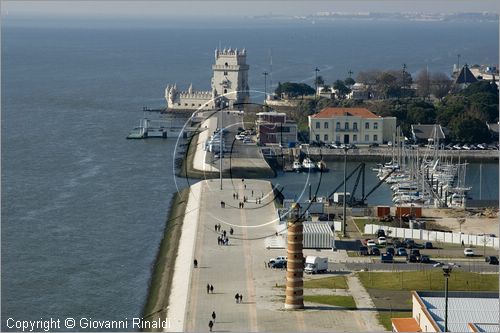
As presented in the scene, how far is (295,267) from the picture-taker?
677 inches

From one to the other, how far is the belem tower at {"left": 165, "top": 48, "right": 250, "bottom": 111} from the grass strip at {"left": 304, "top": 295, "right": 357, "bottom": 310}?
87.2ft

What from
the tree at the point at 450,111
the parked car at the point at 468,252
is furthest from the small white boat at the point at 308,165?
the parked car at the point at 468,252

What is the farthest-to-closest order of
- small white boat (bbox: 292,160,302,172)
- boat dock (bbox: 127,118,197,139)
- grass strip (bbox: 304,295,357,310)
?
→ boat dock (bbox: 127,118,197,139)
small white boat (bbox: 292,160,302,172)
grass strip (bbox: 304,295,357,310)

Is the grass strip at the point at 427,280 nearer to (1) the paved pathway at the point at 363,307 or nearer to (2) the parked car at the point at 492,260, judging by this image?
(1) the paved pathway at the point at 363,307

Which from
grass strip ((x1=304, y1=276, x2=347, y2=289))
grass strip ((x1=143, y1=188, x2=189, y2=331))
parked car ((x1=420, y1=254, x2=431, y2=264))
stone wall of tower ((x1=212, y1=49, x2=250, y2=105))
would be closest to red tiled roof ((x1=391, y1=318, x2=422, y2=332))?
grass strip ((x1=304, y1=276, x2=347, y2=289))

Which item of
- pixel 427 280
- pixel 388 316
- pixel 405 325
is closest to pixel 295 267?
pixel 388 316

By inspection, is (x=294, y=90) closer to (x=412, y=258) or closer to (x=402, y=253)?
(x=402, y=253)

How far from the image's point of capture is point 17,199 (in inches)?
1070

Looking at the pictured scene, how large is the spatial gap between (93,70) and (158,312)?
5142 cm

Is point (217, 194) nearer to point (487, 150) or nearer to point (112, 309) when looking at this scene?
point (112, 309)

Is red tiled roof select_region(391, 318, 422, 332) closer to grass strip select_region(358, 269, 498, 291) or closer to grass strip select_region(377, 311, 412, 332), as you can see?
grass strip select_region(377, 311, 412, 332)

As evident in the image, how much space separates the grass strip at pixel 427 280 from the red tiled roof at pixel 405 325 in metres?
2.33

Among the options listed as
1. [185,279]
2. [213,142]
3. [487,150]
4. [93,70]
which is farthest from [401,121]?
[93,70]

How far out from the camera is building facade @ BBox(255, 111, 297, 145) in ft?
119
